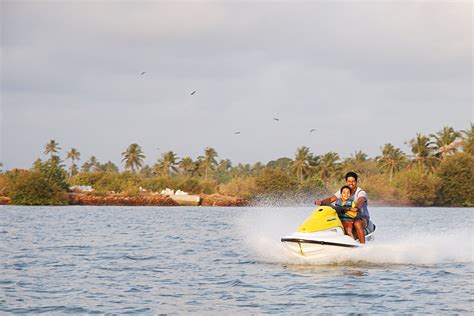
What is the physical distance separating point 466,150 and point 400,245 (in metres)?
82.7

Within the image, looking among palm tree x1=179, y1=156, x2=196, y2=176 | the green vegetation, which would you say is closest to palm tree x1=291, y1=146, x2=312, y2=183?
the green vegetation

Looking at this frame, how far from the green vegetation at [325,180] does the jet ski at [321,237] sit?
200 ft

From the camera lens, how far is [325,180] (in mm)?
107438

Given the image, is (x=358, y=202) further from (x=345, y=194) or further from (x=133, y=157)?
(x=133, y=157)

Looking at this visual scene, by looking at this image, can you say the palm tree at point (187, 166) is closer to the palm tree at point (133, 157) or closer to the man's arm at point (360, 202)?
the palm tree at point (133, 157)

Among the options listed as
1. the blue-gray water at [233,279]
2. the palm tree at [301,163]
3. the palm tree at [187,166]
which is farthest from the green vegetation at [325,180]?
the blue-gray water at [233,279]

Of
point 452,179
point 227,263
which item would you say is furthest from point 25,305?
point 452,179

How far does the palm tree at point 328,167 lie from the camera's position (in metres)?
107

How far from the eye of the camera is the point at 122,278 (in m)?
14.9

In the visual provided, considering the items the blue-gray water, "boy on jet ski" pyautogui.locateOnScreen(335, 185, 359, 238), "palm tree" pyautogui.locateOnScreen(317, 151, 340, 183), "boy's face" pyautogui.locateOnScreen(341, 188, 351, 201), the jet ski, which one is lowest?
the blue-gray water

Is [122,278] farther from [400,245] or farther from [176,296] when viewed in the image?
[400,245]

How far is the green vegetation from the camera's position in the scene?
250 ft

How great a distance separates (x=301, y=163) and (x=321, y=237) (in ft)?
303

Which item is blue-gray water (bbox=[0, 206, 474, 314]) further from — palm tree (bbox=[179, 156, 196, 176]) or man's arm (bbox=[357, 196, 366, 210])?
palm tree (bbox=[179, 156, 196, 176])
